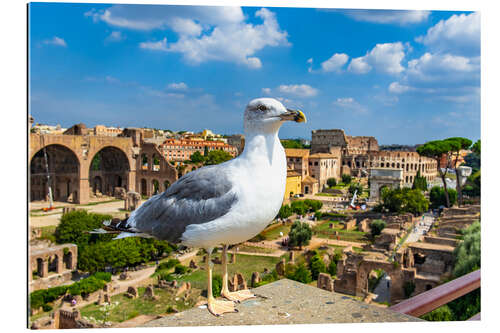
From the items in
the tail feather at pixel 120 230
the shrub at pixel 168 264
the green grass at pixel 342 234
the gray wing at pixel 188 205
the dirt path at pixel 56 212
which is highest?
the gray wing at pixel 188 205

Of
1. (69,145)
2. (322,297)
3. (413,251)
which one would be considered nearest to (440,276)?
(413,251)

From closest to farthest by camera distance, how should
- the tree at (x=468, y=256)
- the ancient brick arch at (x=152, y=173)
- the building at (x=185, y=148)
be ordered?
A: the tree at (x=468, y=256) → the ancient brick arch at (x=152, y=173) → the building at (x=185, y=148)

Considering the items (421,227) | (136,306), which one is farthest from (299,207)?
(136,306)

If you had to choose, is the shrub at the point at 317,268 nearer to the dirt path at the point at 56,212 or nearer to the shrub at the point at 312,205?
the shrub at the point at 312,205

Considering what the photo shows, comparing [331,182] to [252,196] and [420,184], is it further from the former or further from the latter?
[252,196]

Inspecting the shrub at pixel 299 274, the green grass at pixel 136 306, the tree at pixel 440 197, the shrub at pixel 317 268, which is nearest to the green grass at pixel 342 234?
the shrub at pixel 317 268

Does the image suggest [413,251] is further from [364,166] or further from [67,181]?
[364,166]

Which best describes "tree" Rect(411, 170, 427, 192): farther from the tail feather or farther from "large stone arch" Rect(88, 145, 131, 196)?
the tail feather
